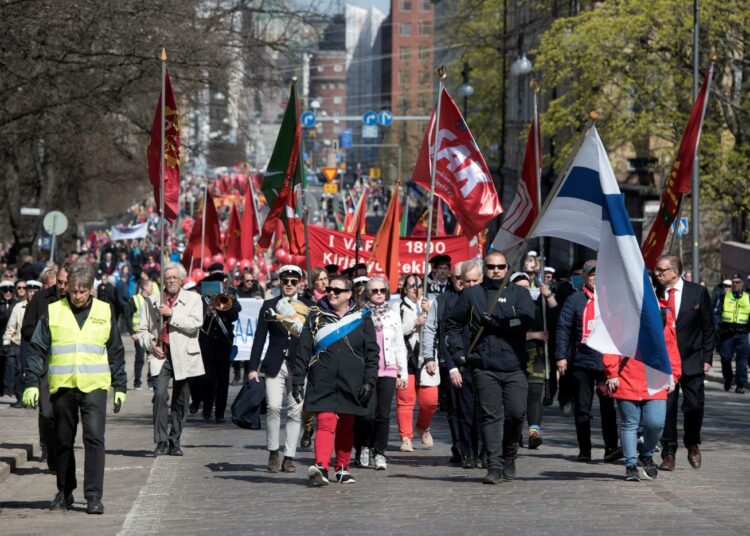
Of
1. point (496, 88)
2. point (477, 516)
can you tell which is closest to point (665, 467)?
point (477, 516)

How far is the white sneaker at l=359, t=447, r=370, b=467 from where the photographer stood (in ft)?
42.9

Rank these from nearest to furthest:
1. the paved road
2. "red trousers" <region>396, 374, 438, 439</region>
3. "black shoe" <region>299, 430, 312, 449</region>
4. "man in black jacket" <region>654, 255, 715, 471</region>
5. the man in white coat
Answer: the paved road < "man in black jacket" <region>654, 255, 715, 471</region> < "red trousers" <region>396, 374, 438, 439</region> < the man in white coat < "black shoe" <region>299, 430, 312, 449</region>

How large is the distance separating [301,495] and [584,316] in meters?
3.30

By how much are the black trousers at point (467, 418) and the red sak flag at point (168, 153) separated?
405cm

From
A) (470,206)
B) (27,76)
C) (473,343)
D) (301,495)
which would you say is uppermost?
(27,76)

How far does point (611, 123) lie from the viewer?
1435 inches

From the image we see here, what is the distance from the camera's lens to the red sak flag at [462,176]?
17.4 meters

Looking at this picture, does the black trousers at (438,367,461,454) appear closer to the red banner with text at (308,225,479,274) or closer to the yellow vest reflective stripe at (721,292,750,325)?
the red banner with text at (308,225,479,274)

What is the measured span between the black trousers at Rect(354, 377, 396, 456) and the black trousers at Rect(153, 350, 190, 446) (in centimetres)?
187

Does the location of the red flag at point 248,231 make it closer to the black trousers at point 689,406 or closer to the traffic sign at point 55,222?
the traffic sign at point 55,222

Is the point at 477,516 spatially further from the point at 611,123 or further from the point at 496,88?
the point at 496,88

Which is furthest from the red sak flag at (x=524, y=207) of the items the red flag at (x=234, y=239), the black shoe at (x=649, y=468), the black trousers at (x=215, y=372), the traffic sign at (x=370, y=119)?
the traffic sign at (x=370, y=119)

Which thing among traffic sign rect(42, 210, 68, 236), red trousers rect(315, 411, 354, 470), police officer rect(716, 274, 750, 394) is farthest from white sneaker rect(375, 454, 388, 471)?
traffic sign rect(42, 210, 68, 236)

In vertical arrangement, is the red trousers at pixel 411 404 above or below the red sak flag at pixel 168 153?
below
